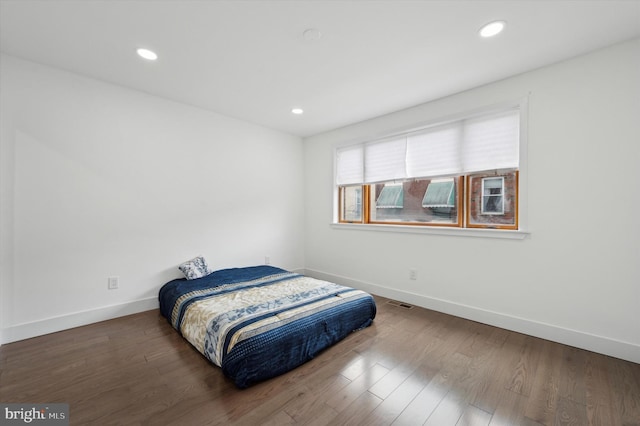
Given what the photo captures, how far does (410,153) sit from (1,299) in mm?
4341

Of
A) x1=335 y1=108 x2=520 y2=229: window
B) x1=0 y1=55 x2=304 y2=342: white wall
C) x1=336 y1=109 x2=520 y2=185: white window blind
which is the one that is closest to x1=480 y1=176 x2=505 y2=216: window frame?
x1=335 y1=108 x2=520 y2=229: window

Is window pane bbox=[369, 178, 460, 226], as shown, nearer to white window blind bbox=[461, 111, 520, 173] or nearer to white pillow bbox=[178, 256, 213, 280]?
white window blind bbox=[461, 111, 520, 173]

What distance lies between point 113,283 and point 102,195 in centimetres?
95

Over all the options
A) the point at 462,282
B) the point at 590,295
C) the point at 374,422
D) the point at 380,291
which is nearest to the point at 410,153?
the point at 462,282

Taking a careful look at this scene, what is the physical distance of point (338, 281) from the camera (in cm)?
417

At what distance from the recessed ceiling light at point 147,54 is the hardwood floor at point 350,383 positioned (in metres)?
2.54

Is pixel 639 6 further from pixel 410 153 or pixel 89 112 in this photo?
pixel 89 112

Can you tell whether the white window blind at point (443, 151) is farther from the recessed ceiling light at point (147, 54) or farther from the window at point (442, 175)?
the recessed ceiling light at point (147, 54)

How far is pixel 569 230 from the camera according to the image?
231 cm

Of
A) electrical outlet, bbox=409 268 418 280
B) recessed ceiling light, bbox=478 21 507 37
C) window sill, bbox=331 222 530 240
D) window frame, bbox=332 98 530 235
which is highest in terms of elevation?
recessed ceiling light, bbox=478 21 507 37

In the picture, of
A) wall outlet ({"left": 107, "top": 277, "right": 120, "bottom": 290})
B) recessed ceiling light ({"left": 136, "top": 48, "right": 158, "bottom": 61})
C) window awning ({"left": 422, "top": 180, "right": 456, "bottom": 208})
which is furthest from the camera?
window awning ({"left": 422, "top": 180, "right": 456, "bottom": 208})

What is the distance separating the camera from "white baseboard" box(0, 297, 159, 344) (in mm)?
2316

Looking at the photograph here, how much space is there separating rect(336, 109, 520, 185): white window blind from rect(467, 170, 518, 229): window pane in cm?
14

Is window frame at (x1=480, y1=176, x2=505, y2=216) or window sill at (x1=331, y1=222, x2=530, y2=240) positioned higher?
window frame at (x1=480, y1=176, x2=505, y2=216)
